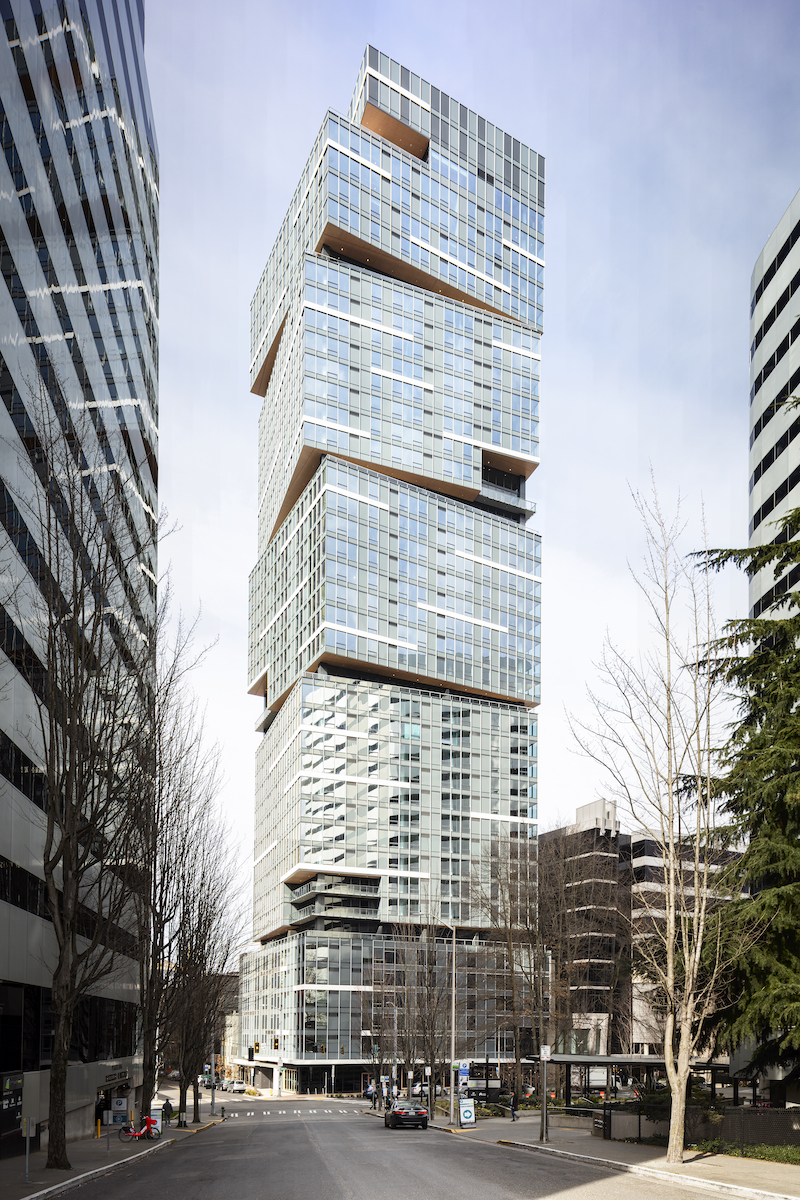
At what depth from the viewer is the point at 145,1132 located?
4203 centimetres

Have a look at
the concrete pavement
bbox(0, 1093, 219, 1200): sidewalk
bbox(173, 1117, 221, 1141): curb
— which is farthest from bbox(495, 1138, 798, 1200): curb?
bbox(173, 1117, 221, 1141): curb

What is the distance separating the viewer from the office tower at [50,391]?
3278cm

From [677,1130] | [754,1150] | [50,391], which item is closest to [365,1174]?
[677,1130]

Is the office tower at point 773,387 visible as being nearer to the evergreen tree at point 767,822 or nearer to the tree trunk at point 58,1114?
the evergreen tree at point 767,822

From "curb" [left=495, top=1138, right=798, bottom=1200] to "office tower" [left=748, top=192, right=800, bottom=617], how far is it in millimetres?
41833

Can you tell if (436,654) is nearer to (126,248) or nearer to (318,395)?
(318,395)

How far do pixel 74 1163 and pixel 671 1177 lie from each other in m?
16.6

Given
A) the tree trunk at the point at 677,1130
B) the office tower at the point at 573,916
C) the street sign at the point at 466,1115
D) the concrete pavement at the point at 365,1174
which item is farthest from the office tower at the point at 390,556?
the tree trunk at the point at 677,1130

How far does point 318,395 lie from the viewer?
416ft

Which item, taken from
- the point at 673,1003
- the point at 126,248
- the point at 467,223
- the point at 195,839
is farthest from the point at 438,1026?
the point at 467,223

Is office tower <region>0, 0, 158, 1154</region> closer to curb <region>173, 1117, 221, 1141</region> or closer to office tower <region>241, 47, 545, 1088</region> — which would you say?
curb <region>173, 1117, 221, 1141</region>

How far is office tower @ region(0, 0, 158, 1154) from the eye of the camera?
108ft

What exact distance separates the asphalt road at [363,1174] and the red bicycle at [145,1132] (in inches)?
113

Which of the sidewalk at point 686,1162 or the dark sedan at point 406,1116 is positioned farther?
the dark sedan at point 406,1116
